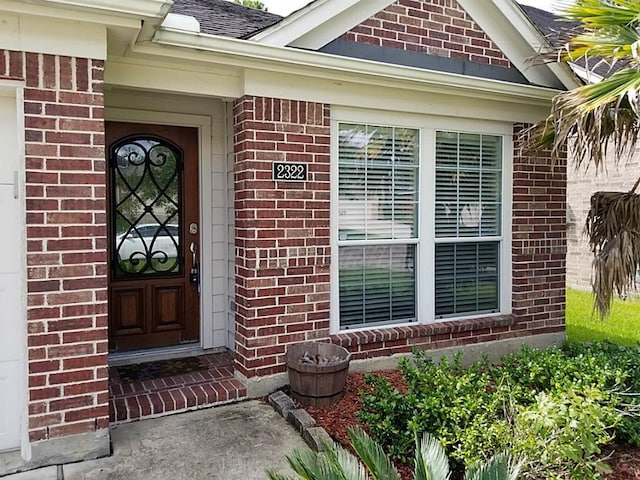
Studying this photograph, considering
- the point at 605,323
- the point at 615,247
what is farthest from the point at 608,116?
the point at 605,323

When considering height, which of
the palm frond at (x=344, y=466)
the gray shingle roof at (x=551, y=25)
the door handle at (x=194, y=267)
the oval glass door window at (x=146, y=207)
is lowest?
the palm frond at (x=344, y=466)

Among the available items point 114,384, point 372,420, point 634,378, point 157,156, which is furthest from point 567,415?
point 157,156

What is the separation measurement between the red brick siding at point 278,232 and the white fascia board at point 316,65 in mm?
332

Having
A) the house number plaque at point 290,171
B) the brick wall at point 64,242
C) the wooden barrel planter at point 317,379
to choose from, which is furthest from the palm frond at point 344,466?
the house number plaque at point 290,171

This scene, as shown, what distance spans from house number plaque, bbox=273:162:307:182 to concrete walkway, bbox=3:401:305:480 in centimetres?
200

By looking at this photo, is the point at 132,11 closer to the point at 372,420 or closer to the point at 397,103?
the point at 397,103

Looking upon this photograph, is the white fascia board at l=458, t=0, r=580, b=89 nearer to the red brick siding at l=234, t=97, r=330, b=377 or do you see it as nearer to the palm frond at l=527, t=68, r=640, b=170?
the palm frond at l=527, t=68, r=640, b=170

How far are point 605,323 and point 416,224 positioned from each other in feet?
14.2

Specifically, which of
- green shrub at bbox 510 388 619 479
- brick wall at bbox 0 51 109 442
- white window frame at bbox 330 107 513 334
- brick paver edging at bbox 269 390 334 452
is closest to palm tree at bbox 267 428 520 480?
green shrub at bbox 510 388 619 479

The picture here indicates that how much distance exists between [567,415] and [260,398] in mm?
2474

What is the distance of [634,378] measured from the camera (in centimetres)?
419

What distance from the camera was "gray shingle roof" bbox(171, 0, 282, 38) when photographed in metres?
4.55

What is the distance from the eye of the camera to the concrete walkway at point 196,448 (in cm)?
327

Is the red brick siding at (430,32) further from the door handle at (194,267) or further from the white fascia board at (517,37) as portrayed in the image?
the door handle at (194,267)
